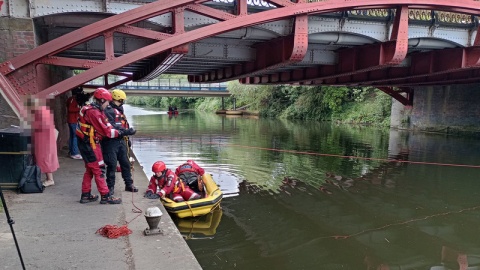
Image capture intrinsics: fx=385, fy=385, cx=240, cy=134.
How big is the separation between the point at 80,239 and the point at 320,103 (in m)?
38.9

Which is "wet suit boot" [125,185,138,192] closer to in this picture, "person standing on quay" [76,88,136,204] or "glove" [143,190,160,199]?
"glove" [143,190,160,199]

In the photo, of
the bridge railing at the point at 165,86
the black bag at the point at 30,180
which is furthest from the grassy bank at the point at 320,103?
the black bag at the point at 30,180

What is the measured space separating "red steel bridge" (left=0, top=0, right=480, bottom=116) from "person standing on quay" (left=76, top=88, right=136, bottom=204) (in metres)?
1.89

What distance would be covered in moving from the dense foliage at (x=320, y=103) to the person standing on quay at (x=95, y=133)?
3028cm

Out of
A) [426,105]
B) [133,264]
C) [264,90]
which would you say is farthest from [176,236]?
[264,90]

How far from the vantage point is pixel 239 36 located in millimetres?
10516

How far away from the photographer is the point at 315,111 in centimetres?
4212

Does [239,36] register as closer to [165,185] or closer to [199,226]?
[165,185]

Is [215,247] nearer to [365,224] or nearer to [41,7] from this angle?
[365,224]

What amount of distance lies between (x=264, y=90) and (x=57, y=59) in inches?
1613

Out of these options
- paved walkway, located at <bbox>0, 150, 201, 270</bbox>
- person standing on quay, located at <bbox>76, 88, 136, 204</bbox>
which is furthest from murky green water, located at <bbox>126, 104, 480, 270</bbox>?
person standing on quay, located at <bbox>76, 88, 136, 204</bbox>

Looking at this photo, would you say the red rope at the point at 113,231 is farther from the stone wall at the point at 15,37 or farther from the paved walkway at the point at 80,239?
the stone wall at the point at 15,37

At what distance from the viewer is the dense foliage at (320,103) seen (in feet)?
115

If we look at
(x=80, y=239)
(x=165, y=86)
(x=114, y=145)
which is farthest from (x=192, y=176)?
(x=165, y=86)
